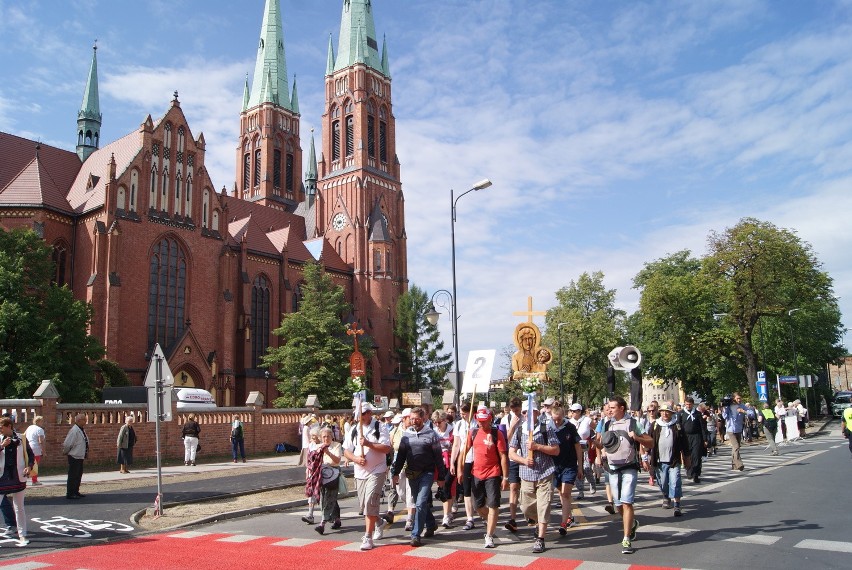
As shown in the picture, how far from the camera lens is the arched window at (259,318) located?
4879cm

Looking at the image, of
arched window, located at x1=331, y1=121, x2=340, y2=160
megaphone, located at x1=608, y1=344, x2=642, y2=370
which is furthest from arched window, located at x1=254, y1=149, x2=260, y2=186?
megaphone, located at x1=608, y1=344, x2=642, y2=370

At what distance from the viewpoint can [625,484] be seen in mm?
8242

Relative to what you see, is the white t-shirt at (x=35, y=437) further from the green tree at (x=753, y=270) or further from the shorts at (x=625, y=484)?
the green tree at (x=753, y=270)

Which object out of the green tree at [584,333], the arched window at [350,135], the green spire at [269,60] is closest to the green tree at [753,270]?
the green tree at [584,333]

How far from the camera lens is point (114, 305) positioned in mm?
36750

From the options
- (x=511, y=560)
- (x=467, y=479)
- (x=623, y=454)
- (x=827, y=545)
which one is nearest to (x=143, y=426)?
(x=467, y=479)

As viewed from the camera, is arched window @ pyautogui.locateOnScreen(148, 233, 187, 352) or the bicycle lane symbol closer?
the bicycle lane symbol

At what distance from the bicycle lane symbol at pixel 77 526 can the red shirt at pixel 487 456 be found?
5619mm

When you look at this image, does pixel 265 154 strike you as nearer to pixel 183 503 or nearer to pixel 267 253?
pixel 267 253

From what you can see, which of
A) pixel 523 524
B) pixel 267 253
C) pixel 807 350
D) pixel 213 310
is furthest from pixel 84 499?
pixel 807 350

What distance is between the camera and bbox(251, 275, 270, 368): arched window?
48.8 m

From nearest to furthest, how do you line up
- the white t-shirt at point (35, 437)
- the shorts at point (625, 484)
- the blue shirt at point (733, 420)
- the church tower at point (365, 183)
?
the shorts at point (625, 484), the white t-shirt at point (35, 437), the blue shirt at point (733, 420), the church tower at point (365, 183)

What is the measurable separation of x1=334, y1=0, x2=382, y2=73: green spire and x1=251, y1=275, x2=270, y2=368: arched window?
2477 cm

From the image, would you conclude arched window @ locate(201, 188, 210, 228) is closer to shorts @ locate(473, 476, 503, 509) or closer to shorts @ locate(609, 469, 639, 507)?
shorts @ locate(473, 476, 503, 509)
